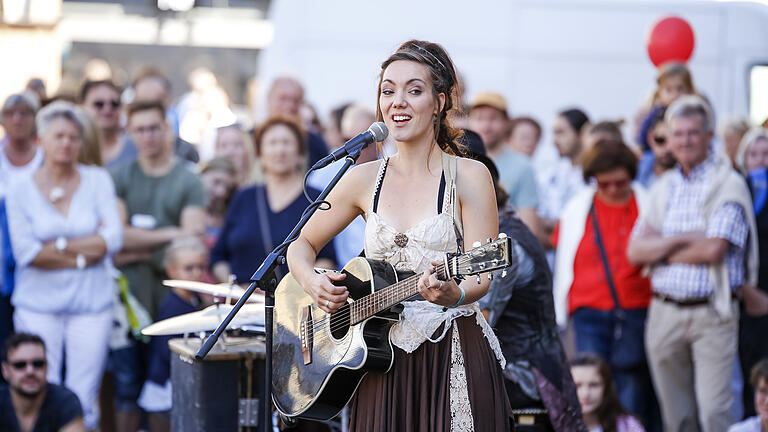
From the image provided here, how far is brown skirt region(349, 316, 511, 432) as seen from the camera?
13.7ft

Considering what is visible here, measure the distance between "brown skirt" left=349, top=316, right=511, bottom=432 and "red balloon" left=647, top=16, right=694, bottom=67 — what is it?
6.32 metres

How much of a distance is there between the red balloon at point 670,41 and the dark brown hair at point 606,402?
370 cm

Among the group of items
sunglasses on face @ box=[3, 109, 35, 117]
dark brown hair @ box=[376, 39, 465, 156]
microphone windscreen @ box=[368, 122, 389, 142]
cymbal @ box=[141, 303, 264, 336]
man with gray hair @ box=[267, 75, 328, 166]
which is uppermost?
man with gray hair @ box=[267, 75, 328, 166]

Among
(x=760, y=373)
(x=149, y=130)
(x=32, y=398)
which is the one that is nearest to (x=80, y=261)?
(x=32, y=398)

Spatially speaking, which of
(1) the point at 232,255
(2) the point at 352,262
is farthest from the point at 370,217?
(1) the point at 232,255

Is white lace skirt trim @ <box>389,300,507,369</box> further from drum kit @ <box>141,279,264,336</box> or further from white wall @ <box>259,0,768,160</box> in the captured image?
white wall @ <box>259,0,768,160</box>

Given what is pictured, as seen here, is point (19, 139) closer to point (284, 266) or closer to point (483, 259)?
point (284, 266)

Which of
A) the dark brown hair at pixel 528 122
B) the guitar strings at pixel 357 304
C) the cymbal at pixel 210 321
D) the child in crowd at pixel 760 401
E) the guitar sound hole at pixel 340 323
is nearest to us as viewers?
the guitar strings at pixel 357 304

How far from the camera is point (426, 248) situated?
4145 millimetres

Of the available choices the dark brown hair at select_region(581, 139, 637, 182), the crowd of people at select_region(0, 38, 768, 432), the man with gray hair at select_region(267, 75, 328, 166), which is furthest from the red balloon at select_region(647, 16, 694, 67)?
the man with gray hair at select_region(267, 75, 328, 166)

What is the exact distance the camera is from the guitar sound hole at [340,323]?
14.4ft

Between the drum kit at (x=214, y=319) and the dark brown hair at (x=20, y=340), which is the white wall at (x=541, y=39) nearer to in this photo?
the dark brown hair at (x=20, y=340)

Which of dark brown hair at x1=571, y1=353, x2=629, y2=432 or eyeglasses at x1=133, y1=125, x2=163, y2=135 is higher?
eyeglasses at x1=133, y1=125, x2=163, y2=135

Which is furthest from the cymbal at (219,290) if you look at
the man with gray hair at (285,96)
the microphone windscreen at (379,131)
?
the man with gray hair at (285,96)
